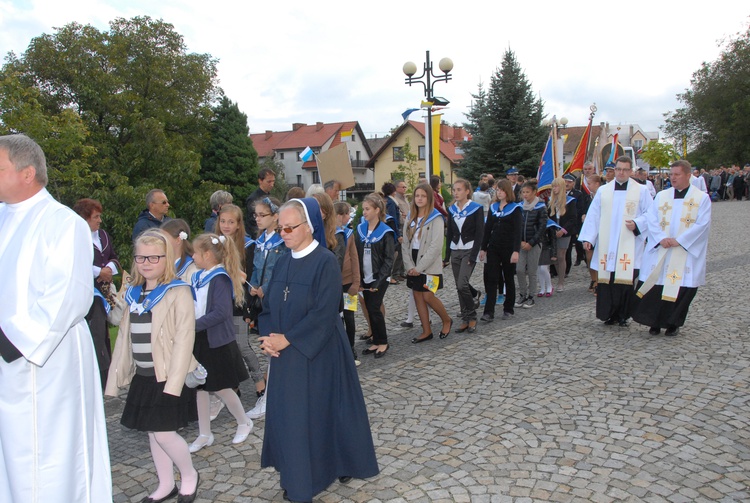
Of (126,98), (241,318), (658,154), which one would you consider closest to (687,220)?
(241,318)

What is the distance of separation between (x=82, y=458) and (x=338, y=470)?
1414 millimetres

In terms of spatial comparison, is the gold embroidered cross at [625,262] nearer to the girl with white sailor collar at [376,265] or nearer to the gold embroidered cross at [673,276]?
the gold embroidered cross at [673,276]

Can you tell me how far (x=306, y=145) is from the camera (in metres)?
75.7

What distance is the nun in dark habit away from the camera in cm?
339

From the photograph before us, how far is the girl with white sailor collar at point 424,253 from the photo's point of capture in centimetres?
709

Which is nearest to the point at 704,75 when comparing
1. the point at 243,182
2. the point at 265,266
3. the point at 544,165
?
the point at 243,182

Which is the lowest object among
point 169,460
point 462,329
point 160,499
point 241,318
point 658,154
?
point 160,499

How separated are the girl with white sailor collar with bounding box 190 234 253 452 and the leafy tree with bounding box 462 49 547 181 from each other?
2173 cm

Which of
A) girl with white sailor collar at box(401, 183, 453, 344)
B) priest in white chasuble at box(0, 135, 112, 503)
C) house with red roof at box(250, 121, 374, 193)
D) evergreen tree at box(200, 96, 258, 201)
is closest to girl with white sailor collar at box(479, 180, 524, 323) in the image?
girl with white sailor collar at box(401, 183, 453, 344)

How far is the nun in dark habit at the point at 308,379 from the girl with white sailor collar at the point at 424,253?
3.54 metres

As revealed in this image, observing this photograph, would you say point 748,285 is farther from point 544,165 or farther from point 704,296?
point 544,165

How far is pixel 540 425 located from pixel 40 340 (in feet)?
11.4

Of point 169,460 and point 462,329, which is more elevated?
point 462,329

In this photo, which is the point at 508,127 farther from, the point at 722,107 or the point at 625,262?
the point at 722,107
